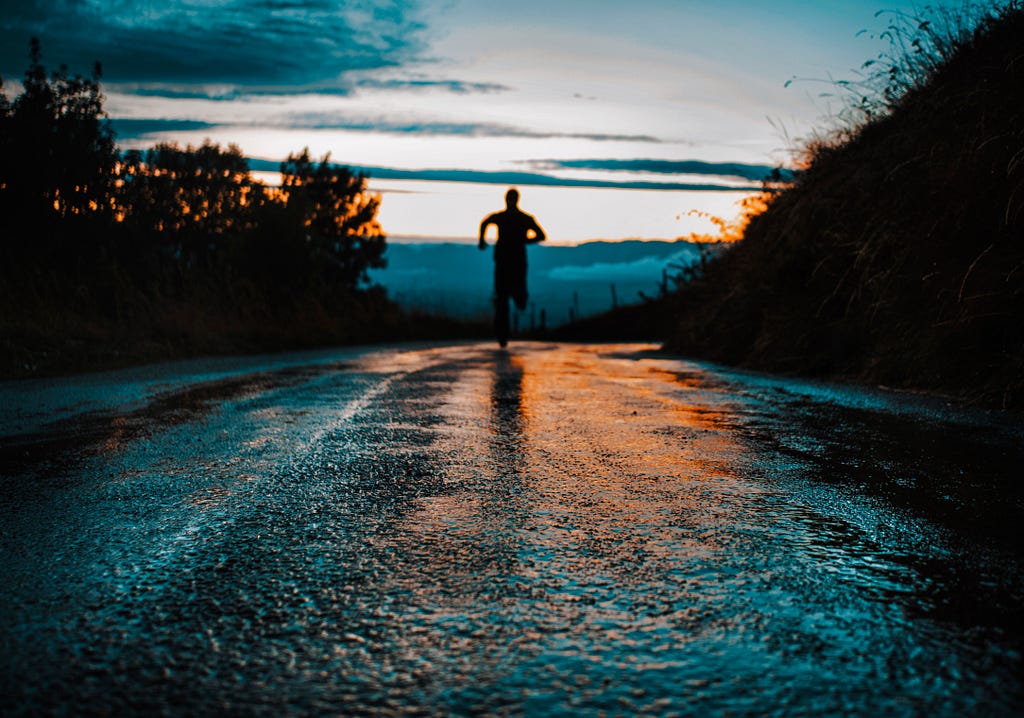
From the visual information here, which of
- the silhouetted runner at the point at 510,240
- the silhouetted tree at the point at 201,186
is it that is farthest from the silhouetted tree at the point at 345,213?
the silhouetted runner at the point at 510,240

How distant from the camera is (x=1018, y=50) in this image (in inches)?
363

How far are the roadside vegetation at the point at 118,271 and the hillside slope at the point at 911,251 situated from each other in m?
8.56

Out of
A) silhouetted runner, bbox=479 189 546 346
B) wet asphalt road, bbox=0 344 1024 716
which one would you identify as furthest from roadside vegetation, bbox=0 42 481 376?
wet asphalt road, bbox=0 344 1024 716

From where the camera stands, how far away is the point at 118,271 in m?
17.5

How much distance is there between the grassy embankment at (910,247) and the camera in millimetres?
7781

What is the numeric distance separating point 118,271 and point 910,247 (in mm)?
13696

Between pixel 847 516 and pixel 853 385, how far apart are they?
5.65 m

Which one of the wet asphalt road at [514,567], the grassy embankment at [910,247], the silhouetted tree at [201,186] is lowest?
the wet asphalt road at [514,567]

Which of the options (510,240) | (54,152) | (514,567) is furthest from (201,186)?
(514,567)

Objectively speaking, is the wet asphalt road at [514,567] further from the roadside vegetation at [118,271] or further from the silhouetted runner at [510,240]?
the silhouetted runner at [510,240]

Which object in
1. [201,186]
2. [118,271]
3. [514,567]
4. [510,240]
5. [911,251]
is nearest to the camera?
[514,567]

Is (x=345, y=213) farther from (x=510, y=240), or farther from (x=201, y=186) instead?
(x=510, y=240)

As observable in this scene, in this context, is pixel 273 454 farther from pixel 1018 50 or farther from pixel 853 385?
pixel 1018 50

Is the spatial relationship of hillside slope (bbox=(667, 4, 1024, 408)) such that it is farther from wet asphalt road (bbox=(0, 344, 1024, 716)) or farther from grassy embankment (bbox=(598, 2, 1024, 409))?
wet asphalt road (bbox=(0, 344, 1024, 716))
